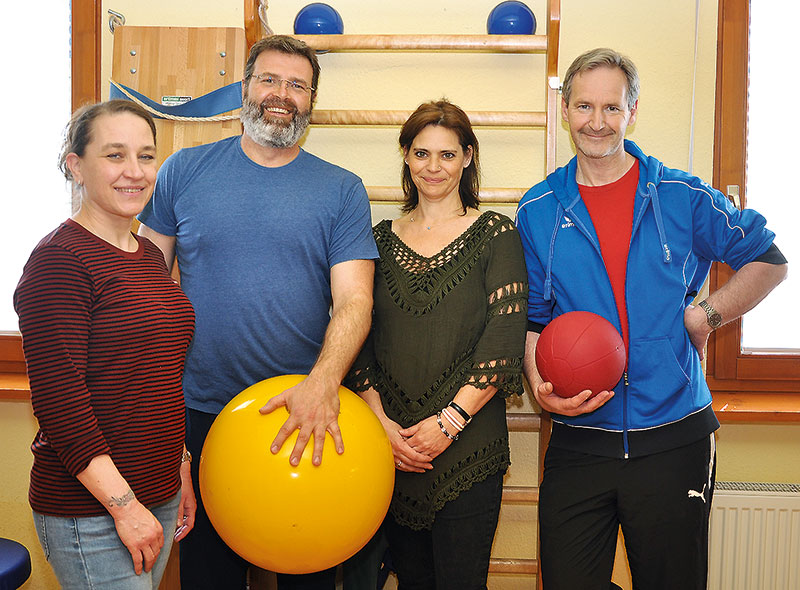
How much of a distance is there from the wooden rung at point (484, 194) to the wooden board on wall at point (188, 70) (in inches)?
20.8

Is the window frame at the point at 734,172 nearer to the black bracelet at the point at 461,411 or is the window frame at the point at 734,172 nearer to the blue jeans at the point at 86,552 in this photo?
the black bracelet at the point at 461,411

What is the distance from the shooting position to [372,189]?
7.41ft

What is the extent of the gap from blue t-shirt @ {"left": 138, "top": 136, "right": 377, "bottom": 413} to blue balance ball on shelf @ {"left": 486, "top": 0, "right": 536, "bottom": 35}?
2.65ft

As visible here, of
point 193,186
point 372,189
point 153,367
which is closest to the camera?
point 153,367

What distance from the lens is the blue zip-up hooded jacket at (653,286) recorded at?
170cm

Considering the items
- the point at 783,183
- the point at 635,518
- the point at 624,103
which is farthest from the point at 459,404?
the point at 783,183

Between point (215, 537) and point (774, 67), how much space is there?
2.49 meters

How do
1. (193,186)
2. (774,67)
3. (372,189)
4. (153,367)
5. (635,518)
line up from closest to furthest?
(153,367) < (635,518) < (193,186) < (372,189) < (774,67)

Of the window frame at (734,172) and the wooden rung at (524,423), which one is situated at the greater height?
the window frame at (734,172)

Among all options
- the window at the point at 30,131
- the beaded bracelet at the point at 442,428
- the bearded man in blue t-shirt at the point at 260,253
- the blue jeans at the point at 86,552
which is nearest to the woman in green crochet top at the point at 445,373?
the beaded bracelet at the point at 442,428

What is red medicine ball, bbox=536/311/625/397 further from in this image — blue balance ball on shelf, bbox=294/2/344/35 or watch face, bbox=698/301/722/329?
blue balance ball on shelf, bbox=294/2/344/35

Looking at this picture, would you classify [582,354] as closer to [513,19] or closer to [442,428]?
[442,428]

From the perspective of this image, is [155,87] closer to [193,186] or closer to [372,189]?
[193,186]

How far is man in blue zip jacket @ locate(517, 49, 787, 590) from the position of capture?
168 centimetres
